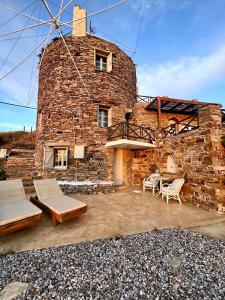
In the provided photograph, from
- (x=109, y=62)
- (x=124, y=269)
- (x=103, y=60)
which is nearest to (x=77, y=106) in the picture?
(x=109, y=62)

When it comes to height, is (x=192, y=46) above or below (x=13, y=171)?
above

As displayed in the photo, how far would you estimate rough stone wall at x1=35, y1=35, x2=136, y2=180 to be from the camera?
851cm

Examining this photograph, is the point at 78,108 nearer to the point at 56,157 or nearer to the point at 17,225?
the point at 56,157

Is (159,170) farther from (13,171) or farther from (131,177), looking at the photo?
(13,171)

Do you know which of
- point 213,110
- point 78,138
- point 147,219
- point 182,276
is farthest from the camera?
point 78,138

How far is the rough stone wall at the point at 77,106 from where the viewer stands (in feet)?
27.9

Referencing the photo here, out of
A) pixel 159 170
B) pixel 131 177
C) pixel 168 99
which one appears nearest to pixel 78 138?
pixel 131 177

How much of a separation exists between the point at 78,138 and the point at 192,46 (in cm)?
996

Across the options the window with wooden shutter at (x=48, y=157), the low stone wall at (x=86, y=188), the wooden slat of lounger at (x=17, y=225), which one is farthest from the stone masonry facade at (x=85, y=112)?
the wooden slat of lounger at (x=17, y=225)

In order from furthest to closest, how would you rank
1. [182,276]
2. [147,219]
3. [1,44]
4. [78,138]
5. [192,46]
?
[192,46], [78,138], [1,44], [147,219], [182,276]

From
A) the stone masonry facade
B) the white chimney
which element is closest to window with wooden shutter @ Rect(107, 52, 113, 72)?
the stone masonry facade

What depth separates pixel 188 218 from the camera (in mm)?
4297

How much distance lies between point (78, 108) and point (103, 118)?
1.64 metres

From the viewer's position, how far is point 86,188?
24.1 ft
